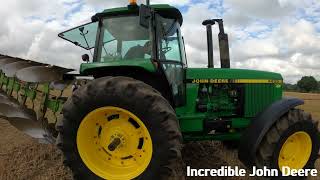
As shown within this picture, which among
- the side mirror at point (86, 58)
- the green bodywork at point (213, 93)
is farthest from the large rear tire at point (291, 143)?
the side mirror at point (86, 58)

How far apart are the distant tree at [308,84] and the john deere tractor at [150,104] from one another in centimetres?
8180

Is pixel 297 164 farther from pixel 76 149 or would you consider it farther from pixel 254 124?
pixel 76 149

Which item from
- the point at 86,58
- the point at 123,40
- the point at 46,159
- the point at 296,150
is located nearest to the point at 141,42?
the point at 123,40

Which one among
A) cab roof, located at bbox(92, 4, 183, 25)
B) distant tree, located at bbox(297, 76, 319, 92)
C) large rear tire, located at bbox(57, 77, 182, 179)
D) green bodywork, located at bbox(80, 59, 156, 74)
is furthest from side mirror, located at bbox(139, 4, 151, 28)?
distant tree, located at bbox(297, 76, 319, 92)

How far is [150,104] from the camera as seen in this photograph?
181 inches

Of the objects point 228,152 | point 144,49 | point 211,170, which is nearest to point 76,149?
point 144,49

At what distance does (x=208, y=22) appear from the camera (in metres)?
6.43

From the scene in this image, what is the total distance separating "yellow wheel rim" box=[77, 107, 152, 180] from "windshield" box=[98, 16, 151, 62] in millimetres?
935

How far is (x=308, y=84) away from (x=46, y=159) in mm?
84504

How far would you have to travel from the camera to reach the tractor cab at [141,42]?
17.0 ft

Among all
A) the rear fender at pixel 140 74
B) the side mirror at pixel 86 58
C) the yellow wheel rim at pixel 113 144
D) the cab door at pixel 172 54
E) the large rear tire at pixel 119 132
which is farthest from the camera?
the side mirror at pixel 86 58

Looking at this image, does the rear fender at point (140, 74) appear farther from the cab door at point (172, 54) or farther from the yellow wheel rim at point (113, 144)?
the yellow wheel rim at point (113, 144)

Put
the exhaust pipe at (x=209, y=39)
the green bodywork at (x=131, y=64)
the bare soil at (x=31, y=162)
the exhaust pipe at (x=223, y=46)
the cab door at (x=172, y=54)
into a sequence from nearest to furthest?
the green bodywork at (x=131, y=64) → the cab door at (x=172, y=54) → the bare soil at (x=31, y=162) → the exhaust pipe at (x=209, y=39) → the exhaust pipe at (x=223, y=46)

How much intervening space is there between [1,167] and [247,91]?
3.79 metres
